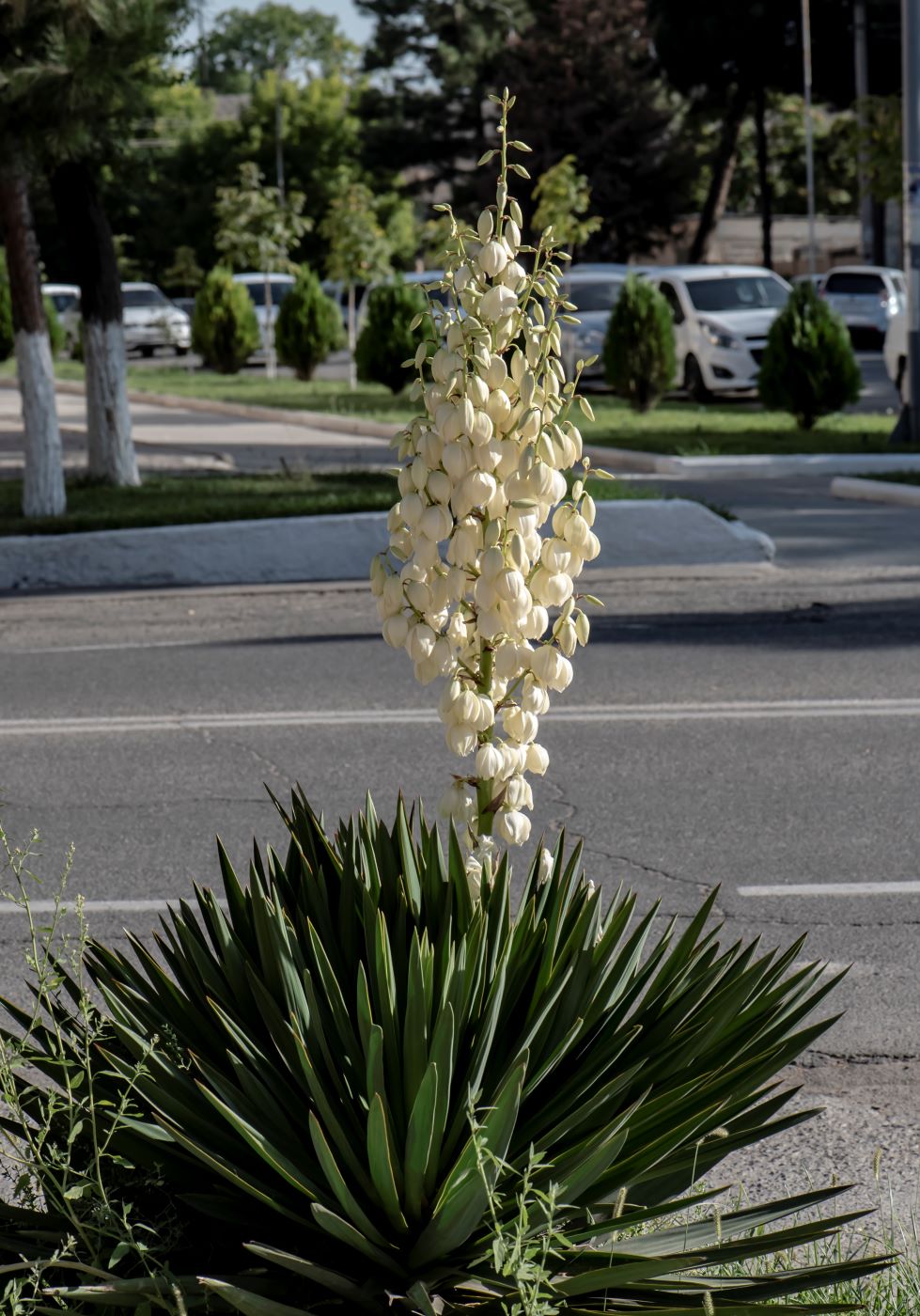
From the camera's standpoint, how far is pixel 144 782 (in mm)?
6758

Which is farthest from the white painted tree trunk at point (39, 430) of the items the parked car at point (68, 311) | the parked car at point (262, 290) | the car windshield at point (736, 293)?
the parked car at point (262, 290)

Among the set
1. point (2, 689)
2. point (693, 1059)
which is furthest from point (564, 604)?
point (2, 689)

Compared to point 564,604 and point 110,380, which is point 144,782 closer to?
point 564,604

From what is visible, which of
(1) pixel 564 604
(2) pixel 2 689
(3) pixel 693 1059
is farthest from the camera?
(2) pixel 2 689

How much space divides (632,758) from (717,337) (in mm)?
18365

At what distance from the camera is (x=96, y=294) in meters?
14.6

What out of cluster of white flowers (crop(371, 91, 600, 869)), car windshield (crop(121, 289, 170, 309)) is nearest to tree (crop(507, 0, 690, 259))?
car windshield (crop(121, 289, 170, 309))

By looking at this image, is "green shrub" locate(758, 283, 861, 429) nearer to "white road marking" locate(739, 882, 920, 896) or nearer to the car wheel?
the car wheel

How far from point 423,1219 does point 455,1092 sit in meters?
0.17

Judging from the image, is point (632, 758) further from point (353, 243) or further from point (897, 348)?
point (353, 243)

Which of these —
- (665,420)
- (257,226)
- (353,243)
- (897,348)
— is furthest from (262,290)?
(897,348)

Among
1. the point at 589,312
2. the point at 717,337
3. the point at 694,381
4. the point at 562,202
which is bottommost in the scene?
the point at 694,381

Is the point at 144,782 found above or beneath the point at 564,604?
beneath

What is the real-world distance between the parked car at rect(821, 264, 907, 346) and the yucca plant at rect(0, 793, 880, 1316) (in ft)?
105
